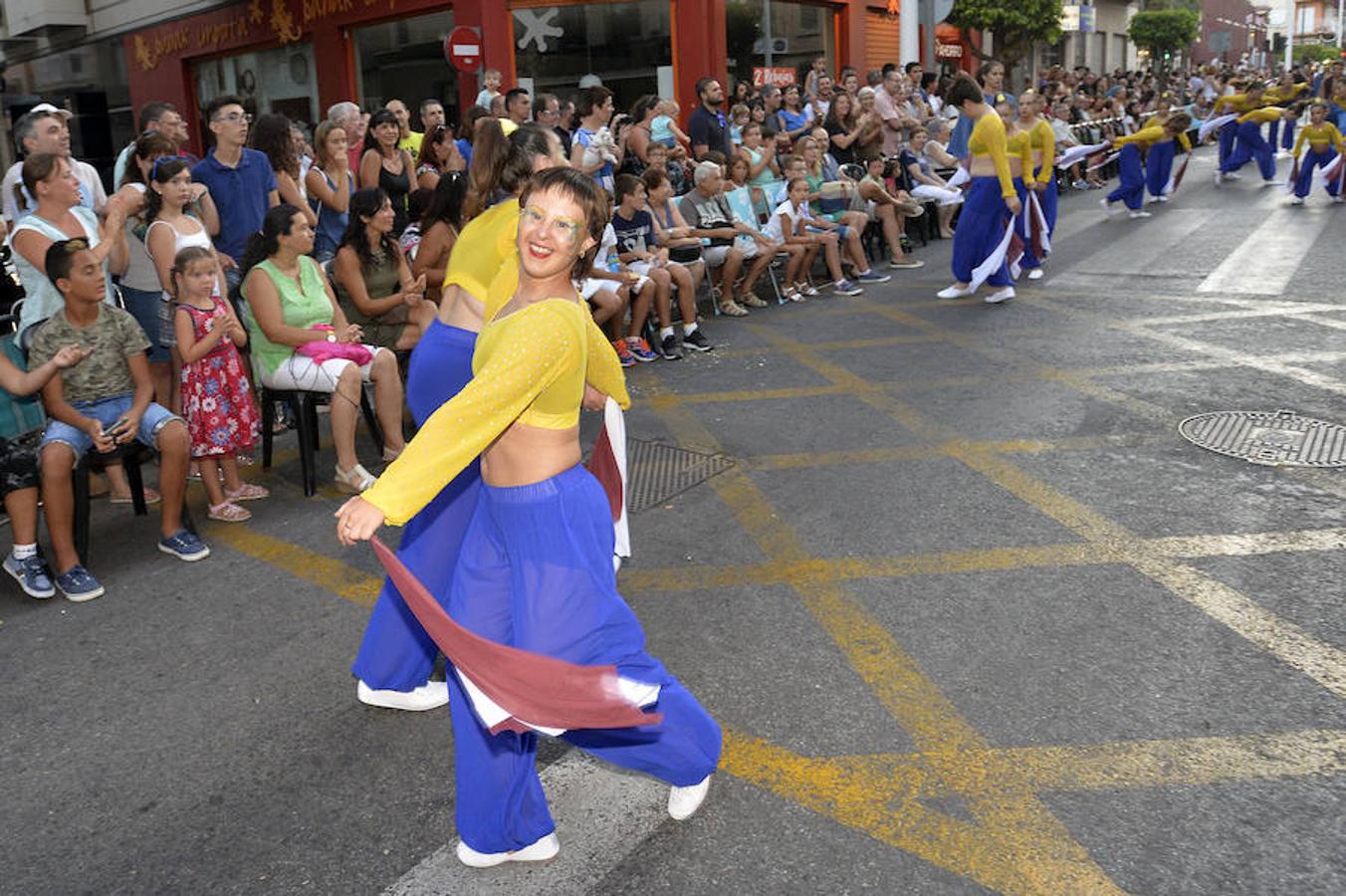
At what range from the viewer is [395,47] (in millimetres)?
19969

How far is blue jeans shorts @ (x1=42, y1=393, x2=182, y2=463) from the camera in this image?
5035 millimetres

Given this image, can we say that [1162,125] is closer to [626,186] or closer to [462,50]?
[462,50]

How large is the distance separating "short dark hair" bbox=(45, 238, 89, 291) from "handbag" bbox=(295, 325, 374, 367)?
1276 mm

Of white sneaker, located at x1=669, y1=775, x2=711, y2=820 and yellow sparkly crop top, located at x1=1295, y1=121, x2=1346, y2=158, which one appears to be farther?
yellow sparkly crop top, located at x1=1295, y1=121, x2=1346, y2=158

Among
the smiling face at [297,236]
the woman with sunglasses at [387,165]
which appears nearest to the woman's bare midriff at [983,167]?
the woman with sunglasses at [387,165]

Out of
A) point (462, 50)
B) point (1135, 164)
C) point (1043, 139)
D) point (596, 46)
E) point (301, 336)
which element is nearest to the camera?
point (301, 336)

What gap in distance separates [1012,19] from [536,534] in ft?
97.7

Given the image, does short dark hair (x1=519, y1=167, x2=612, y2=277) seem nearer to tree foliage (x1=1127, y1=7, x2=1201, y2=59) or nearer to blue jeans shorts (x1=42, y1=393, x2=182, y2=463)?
blue jeans shorts (x1=42, y1=393, x2=182, y2=463)

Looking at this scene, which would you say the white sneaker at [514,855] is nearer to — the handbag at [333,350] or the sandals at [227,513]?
the sandals at [227,513]

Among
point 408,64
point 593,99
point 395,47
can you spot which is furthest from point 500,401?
point 395,47

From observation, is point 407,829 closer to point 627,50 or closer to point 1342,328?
point 1342,328

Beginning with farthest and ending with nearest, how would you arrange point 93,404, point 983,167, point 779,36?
point 779,36 < point 983,167 < point 93,404

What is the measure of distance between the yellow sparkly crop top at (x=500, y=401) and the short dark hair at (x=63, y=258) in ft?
10.4

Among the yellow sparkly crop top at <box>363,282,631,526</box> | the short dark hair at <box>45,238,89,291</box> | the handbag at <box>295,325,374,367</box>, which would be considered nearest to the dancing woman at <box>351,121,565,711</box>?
the yellow sparkly crop top at <box>363,282,631,526</box>
